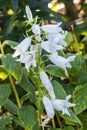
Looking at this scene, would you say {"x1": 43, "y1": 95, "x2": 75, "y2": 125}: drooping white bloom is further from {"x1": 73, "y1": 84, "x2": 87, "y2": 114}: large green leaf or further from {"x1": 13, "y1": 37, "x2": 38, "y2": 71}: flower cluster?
{"x1": 73, "y1": 84, "x2": 87, "y2": 114}: large green leaf

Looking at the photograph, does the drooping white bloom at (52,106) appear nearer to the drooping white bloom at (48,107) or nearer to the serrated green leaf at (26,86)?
the drooping white bloom at (48,107)

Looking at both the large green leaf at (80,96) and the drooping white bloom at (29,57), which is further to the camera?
the large green leaf at (80,96)

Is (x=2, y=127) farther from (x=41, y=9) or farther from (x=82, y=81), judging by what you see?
(x=41, y=9)

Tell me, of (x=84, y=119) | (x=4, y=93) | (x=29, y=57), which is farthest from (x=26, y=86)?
(x=84, y=119)

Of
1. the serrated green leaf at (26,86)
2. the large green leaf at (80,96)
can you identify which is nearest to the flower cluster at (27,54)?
the serrated green leaf at (26,86)

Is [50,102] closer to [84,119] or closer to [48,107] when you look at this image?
[48,107]

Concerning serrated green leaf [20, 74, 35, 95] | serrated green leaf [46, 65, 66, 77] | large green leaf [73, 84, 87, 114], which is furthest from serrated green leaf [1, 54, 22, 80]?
large green leaf [73, 84, 87, 114]
